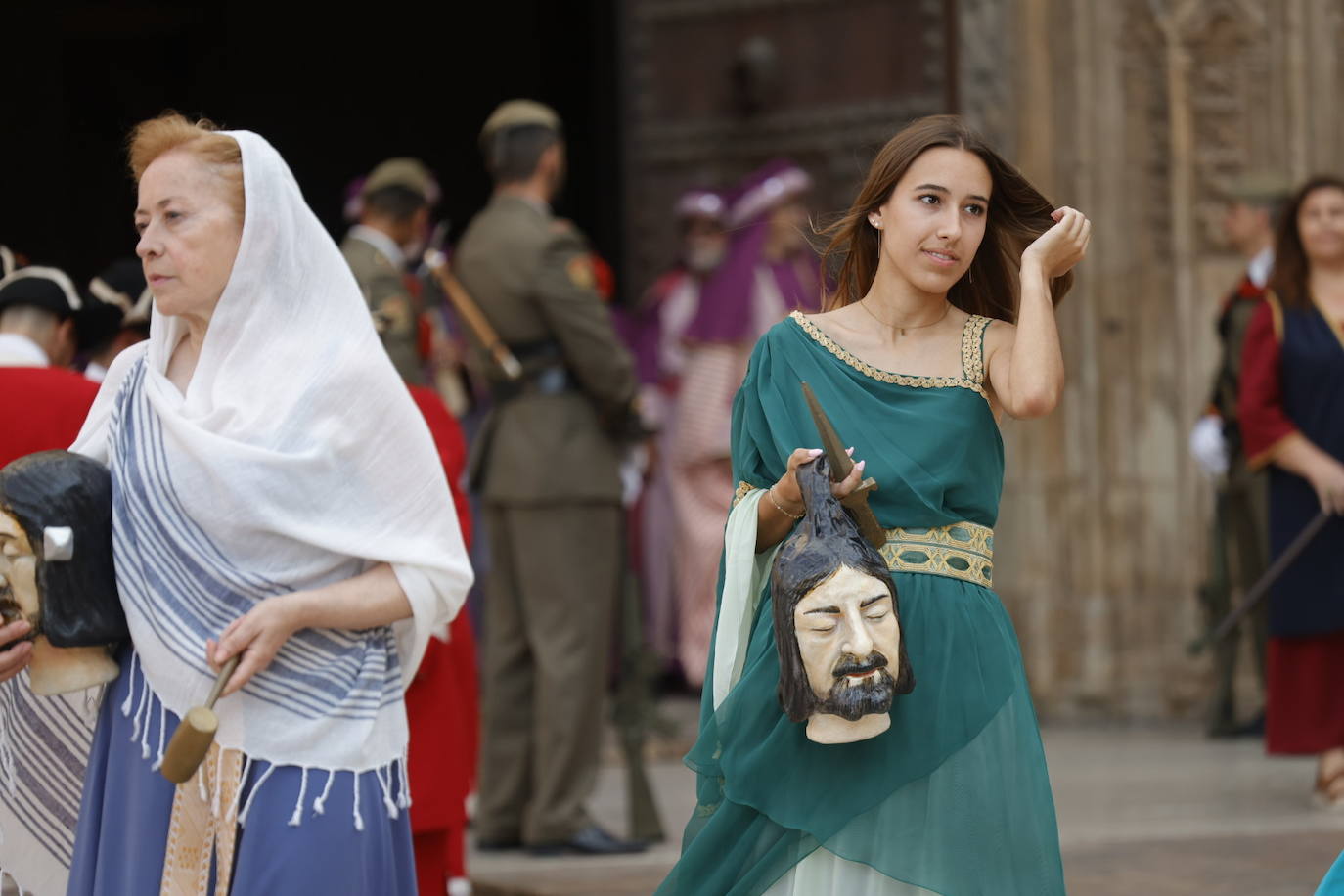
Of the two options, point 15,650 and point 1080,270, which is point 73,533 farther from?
point 1080,270

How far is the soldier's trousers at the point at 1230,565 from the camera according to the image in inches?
348

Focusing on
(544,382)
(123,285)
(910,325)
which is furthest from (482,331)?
(910,325)

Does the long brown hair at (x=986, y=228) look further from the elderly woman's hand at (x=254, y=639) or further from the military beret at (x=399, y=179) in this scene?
the military beret at (x=399, y=179)

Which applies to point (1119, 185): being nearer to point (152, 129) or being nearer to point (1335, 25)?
point (1335, 25)

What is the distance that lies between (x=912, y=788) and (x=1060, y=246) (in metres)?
0.96

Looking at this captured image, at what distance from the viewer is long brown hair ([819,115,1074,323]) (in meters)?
3.76

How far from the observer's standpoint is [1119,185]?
9.23 metres

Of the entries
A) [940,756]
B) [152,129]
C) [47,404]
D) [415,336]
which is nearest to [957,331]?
[940,756]

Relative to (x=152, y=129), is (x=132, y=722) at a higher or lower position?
lower

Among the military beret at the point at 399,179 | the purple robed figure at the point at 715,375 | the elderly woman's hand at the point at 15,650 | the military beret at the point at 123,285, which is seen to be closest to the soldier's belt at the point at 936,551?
the elderly woman's hand at the point at 15,650

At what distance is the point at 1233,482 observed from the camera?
8875 millimetres

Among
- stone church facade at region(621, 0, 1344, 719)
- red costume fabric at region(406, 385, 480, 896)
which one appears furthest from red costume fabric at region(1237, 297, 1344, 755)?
red costume fabric at region(406, 385, 480, 896)

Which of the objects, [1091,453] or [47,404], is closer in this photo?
[47,404]

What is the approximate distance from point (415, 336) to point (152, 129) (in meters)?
3.16
